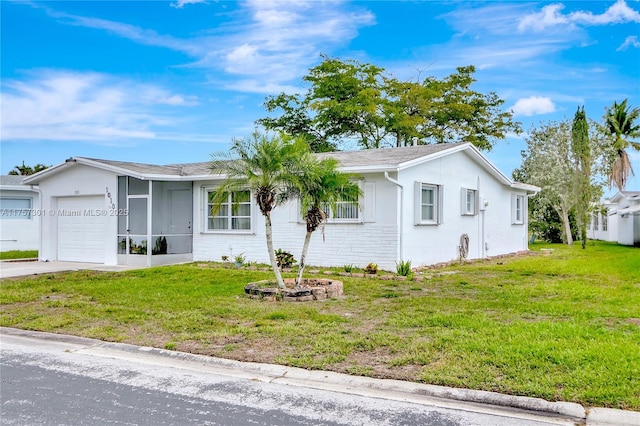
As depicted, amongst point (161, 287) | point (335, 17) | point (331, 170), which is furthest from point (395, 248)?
point (335, 17)

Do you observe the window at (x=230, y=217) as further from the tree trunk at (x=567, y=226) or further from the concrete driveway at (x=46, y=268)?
the tree trunk at (x=567, y=226)

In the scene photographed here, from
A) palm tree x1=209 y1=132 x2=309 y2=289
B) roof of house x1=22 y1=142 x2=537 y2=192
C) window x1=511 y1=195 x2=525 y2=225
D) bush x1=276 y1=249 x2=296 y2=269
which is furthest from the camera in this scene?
window x1=511 y1=195 x2=525 y2=225

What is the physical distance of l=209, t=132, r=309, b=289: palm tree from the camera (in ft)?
31.7

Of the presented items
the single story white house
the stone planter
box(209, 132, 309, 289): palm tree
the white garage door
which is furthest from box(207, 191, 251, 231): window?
the single story white house

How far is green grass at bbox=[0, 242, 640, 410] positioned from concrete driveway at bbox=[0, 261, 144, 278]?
7.43 ft

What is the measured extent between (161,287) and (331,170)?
4.63 meters

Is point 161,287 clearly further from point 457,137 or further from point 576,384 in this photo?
point 457,137

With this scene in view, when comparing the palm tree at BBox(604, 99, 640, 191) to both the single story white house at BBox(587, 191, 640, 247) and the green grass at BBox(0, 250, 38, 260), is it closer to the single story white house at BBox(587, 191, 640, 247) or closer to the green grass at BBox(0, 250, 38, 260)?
the single story white house at BBox(587, 191, 640, 247)

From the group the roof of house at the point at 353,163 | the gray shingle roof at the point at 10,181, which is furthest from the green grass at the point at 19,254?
the roof of house at the point at 353,163

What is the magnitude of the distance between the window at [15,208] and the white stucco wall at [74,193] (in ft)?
21.7

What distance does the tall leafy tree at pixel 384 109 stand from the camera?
1296 inches

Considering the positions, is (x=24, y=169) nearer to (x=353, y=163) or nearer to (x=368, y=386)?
(x=353, y=163)

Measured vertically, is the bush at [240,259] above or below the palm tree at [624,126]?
below

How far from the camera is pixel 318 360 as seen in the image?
5918mm
